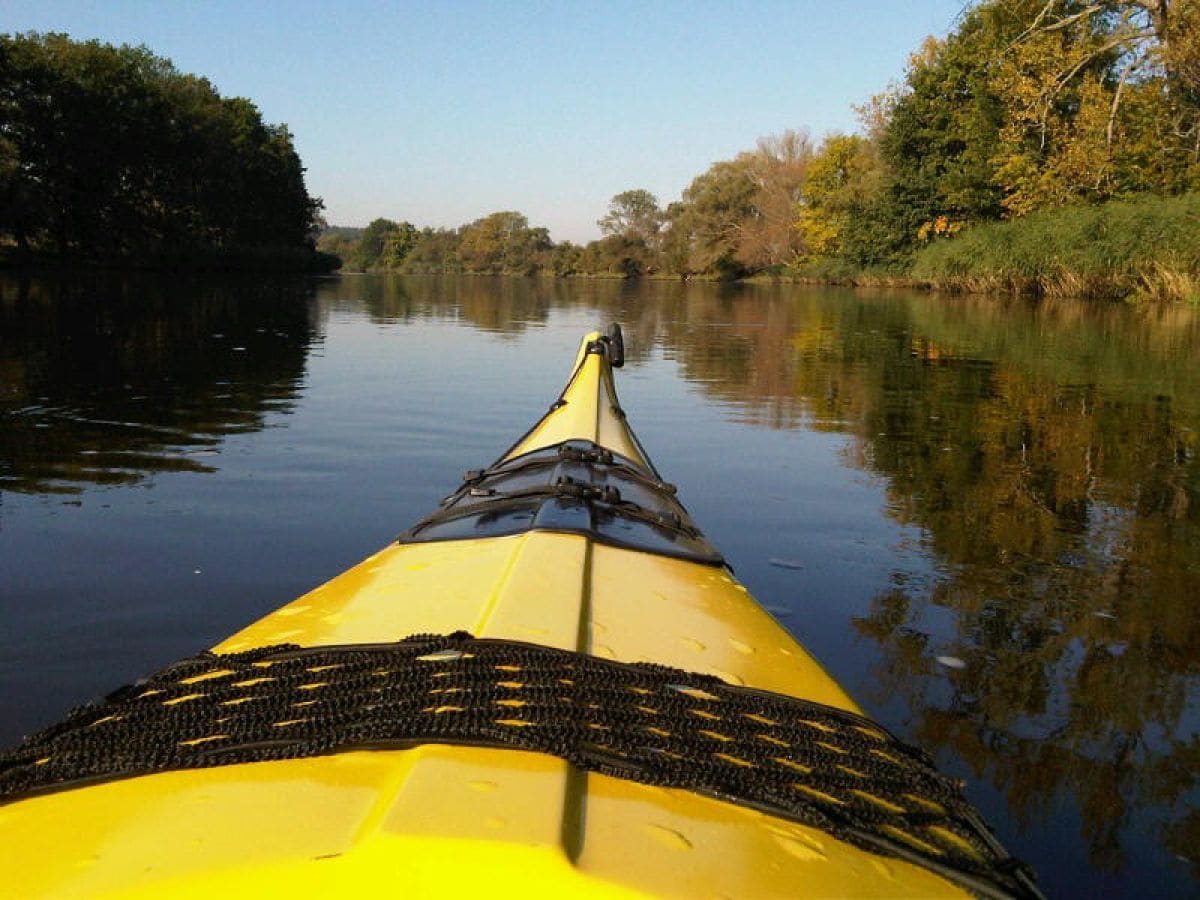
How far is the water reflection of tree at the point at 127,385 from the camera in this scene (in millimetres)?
6645

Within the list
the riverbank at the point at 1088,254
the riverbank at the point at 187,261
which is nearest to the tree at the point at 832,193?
the riverbank at the point at 1088,254

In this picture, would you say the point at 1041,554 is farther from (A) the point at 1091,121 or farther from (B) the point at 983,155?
(B) the point at 983,155

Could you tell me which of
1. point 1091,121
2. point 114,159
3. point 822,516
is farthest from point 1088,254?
point 114,159

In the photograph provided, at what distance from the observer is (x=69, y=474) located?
6203 millimetres

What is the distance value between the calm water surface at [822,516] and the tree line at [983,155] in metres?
15.0

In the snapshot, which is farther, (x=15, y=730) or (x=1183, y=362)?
(x=1183, y=362)

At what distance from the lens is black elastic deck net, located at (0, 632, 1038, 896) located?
4.69ft

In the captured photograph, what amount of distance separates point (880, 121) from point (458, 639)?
4775 cm

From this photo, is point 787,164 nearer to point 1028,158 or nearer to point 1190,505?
point 1028,158

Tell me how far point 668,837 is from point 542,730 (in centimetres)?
28

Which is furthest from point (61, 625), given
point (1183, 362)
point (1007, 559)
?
point (1183, 362)

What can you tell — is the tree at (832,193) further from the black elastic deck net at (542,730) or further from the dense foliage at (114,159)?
the black elastic deck net at (542,730)

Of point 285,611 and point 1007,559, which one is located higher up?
point 285,611

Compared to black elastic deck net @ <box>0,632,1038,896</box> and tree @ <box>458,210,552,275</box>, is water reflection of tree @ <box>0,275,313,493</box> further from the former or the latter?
tree @ <box>458,210,552,275</box>
